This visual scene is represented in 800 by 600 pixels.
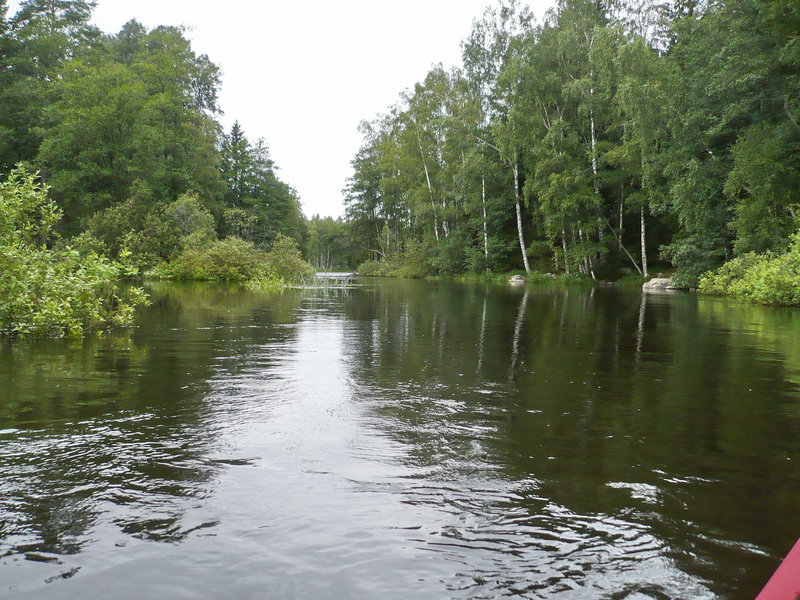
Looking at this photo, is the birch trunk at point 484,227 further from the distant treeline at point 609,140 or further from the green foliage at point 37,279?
the green foliage at point 37,279

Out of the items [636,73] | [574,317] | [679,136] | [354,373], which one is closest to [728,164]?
[679,136]

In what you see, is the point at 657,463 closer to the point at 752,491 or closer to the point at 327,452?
the point at 752,491

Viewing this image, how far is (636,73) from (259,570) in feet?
107

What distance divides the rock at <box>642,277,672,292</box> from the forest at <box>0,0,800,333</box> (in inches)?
25.5

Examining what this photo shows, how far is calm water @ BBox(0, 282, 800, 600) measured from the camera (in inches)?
88.7

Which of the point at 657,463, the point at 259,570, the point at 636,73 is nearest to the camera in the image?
the point at 259,570

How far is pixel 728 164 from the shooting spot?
85.3 feet

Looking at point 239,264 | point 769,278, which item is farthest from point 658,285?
point 239,264

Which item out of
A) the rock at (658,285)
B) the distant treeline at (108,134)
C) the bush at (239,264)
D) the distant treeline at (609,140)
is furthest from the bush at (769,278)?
the distant treeline at (108,134)

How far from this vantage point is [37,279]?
315 inches

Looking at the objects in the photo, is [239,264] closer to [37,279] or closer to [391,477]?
[37,279]

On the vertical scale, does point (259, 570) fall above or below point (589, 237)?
below

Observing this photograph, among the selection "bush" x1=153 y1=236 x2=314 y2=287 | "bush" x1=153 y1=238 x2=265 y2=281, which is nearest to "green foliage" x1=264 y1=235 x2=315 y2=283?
"bush" x1=153 y1=236 x2=314 y2=287

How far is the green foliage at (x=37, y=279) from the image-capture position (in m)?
7.77
